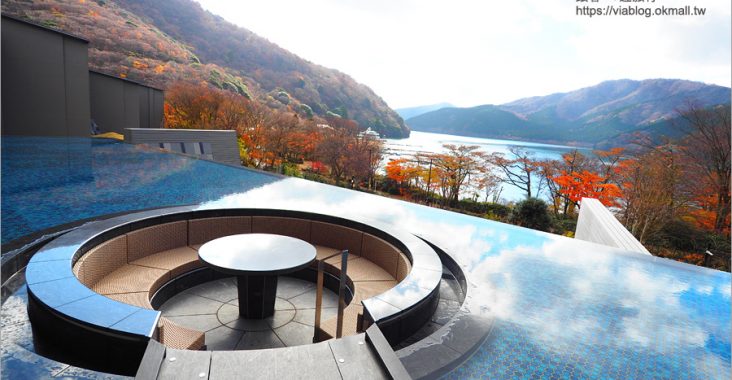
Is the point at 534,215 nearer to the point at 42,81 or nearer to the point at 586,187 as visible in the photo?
the point at 586,187

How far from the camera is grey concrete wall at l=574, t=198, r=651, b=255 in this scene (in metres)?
6.24

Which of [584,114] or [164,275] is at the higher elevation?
[584,114]

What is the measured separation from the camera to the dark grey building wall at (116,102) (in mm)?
17938

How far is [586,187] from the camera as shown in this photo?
1911 centimetres

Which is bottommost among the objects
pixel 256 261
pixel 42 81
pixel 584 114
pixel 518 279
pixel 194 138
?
pixel 518 279

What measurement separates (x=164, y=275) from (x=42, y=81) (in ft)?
46.3

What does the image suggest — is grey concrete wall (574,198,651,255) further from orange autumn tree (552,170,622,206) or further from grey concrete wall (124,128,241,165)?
grey concrete wall (124,128,241,165)

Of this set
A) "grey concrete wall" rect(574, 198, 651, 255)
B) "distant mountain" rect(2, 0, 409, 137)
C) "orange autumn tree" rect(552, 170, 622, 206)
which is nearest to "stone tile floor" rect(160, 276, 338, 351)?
"grey concrete wall" rect(574, 198, 651, 255)

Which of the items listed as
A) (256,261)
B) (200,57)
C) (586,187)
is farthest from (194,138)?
(200,57)

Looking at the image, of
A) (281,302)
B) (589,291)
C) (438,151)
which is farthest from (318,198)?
(438,151)

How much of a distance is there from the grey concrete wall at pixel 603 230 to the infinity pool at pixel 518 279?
0.46 m

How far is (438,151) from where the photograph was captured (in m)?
24.1

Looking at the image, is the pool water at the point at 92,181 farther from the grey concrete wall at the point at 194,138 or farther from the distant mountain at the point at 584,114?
the distant mountain at the point at 584,114

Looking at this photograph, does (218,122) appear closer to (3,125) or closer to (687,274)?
(3,125)
